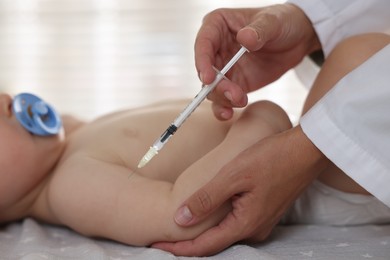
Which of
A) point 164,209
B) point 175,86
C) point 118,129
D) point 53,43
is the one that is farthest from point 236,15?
point 53,43

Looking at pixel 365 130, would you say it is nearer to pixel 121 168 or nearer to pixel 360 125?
pixel 360 125

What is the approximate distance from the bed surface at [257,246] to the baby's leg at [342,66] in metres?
0.10

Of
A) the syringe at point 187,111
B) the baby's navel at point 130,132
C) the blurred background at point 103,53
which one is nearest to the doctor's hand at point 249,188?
the syringe at point 187,111

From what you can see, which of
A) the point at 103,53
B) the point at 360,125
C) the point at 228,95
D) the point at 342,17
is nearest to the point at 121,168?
the point at 228,95

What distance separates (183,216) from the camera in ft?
3.09

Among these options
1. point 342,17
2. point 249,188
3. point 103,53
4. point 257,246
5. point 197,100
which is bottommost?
point 103,53

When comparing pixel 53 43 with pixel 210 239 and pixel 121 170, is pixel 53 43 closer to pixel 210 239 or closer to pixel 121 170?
pixel 121 170

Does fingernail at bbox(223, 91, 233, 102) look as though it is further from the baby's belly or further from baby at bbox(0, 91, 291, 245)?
the baby's belly

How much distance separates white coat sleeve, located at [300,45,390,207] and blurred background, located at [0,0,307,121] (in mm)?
1771

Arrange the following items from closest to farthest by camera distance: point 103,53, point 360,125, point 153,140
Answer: point 360,125
point 153,140
point 103,53

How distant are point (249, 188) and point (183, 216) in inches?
4.7

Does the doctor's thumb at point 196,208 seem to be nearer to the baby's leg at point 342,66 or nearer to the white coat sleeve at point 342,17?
the baby's leg at point 342,66

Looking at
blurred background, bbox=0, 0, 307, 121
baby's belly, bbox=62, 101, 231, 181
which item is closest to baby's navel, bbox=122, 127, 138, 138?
baby's belly, bbox=62, 101, 231, 181

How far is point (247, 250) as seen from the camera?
0.92m
